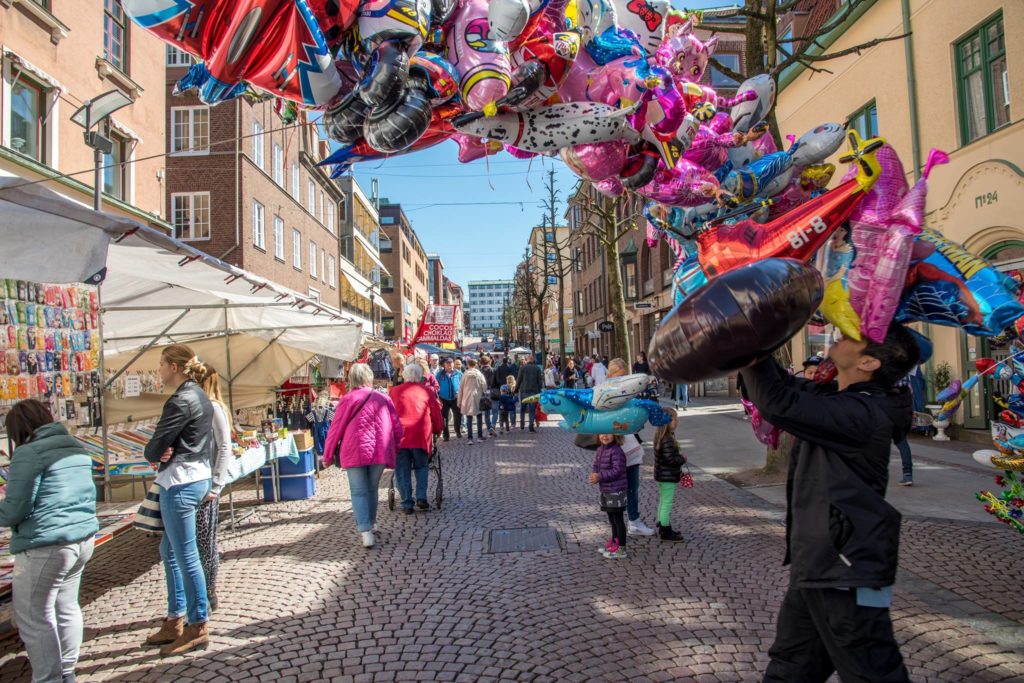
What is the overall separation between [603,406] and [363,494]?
3104mm

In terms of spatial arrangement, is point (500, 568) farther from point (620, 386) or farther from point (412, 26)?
point (412, 26)

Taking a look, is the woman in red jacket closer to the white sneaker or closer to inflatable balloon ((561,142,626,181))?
the white sneaker

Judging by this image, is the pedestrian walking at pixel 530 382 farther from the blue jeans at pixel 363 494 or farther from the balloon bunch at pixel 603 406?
the balloon bunch at pixel 603 406

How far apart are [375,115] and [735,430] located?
12629mm

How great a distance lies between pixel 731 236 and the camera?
3119mm

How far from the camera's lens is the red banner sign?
24.5 meters

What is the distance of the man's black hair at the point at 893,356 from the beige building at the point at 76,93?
32.2 feet

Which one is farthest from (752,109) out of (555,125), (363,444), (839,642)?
(363,444)

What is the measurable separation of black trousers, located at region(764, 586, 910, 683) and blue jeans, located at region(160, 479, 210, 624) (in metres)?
3.49

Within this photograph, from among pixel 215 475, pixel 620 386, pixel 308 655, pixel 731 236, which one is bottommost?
pixel 308 655

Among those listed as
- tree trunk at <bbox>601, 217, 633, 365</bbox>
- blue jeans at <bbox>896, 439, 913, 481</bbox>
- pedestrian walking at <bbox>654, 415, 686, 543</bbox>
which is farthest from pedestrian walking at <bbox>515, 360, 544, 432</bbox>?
pedestrian walking at <bbox>654, 415, 686, 543</bbox>

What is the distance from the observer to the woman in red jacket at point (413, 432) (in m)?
7.28

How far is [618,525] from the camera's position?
18.4 ft

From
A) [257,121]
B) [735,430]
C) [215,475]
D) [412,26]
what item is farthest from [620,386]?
[257,121]
